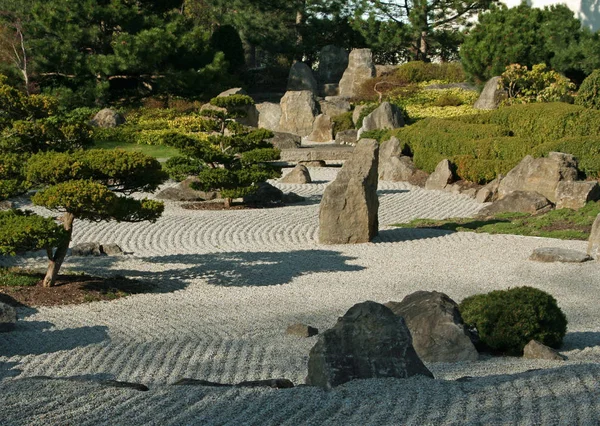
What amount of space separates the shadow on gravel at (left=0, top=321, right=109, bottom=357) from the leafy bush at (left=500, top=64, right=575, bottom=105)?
2249 centimetres

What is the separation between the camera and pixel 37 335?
30.6 feet

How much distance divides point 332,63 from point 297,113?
10897 mm

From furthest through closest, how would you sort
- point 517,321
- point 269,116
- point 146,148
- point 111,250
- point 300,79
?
point 300,79, point 269,116, point 146,148, point 111,250, point 517,321

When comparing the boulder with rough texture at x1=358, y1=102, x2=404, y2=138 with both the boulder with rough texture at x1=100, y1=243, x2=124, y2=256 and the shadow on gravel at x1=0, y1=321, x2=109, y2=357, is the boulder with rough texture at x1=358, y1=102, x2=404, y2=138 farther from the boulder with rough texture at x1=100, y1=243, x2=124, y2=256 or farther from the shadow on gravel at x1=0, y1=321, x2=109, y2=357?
the shadow on gravel at x1=0, y1=321, x2=109, y2=357

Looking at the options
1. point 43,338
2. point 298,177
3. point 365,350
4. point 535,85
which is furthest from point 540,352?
point 535,85

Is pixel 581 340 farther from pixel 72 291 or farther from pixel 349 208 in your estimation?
pixel 349 208

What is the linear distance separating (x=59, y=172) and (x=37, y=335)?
258 cm

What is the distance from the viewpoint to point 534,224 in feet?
54.6

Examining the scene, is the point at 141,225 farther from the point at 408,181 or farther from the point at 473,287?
the point at 408,181

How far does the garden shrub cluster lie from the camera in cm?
2039

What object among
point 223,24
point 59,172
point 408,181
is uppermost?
point 223,24

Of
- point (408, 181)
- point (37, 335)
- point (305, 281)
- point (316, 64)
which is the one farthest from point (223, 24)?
point (37, 335)

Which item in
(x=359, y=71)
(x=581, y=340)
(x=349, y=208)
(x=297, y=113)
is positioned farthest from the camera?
A: (x=359, y=71)

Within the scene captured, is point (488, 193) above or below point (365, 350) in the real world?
below
